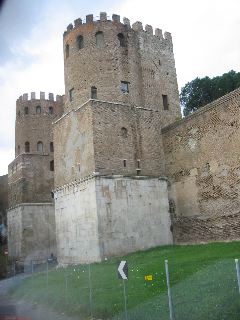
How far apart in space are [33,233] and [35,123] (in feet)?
29.2

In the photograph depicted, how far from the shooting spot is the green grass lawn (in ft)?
25.6

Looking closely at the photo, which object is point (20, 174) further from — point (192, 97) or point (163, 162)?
point (192, 97)

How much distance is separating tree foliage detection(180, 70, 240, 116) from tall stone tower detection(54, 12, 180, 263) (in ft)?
40.8

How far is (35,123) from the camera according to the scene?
3328 centimetres

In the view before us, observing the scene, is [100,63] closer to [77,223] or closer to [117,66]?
[117,66]

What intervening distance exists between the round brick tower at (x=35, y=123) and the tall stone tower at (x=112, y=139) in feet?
Answer: 32.2

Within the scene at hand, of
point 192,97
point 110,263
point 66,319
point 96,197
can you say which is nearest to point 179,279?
point 66,319

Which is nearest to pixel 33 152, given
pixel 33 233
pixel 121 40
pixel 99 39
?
pixel 33 233

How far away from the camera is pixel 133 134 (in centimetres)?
2128

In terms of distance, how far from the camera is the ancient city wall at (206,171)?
59.8 ft

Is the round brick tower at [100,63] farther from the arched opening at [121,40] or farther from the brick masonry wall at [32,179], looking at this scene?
the brick masonry wall at [32,179]

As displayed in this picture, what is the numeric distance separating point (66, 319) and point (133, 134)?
41.8 feet

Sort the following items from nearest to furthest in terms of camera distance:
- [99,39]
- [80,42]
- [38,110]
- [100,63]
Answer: [100,63] < [99,39] < [80,42] < [38,110]

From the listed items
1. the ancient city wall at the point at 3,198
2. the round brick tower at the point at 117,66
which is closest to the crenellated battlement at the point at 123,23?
the round brick tower at the point at 117,66
